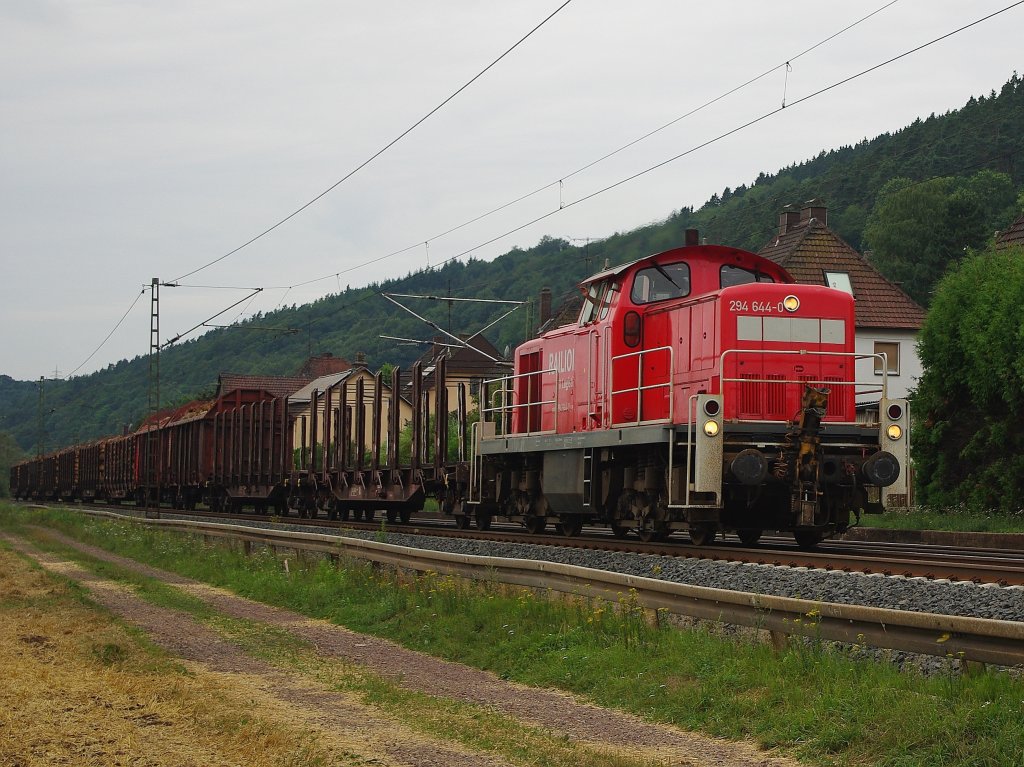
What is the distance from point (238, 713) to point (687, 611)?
3.42 metres

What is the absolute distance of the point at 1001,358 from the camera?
82.6 ft

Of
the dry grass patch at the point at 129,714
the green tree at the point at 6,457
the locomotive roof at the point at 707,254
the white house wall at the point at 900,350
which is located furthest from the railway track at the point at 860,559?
the green tree at the point at 6,457

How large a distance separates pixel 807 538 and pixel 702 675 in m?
8.36

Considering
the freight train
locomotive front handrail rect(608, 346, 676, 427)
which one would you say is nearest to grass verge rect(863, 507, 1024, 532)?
the freight train

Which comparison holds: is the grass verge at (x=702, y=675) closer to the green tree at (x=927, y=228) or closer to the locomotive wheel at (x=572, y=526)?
the locomotive wheel at (x=572, y=526)

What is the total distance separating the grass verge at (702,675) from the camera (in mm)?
5891

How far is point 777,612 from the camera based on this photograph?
26.1ft

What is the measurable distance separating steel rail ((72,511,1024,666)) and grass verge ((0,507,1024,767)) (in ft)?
0.43

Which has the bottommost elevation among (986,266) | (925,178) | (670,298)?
(670,298)

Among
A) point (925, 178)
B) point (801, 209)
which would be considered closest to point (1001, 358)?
point (801, 209)

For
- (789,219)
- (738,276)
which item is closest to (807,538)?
(738,276)

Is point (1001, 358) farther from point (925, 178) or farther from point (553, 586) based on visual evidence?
point (925, 178)

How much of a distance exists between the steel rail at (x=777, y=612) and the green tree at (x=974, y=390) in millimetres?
16411

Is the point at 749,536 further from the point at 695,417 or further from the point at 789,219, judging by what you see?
the point at 789,219
